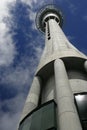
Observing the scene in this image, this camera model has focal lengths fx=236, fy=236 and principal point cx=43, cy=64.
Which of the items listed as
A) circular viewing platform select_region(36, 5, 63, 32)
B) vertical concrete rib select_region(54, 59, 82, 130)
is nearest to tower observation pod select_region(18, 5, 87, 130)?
vertical concrete rib select_region(54, 59, 82, 130)

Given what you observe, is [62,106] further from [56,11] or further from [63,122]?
[56,11]

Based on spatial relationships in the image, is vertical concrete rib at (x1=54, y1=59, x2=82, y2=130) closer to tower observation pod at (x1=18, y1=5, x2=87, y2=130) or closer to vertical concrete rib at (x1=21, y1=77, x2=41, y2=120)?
tower observation pod at (x1=18, y1=5, x2=87, y2=130)

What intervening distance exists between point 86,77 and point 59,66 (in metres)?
6.58

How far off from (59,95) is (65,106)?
2586 millimetres

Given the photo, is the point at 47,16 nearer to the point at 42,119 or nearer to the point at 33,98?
the point at 33,98

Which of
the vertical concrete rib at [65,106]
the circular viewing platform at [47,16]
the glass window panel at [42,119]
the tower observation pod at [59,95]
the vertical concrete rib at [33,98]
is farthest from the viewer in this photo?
the circular viewing platform at [47,16]

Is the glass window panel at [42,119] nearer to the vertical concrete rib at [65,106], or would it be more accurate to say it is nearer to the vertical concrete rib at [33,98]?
the vertical concrete rib at [65,106]

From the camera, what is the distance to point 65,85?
92.5 feet

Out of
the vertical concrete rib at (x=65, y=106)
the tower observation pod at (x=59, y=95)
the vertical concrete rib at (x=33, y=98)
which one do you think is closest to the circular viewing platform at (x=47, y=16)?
the tower observation pod at (x=59, y=95)

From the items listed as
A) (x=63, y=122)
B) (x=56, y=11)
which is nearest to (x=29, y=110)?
(x=63, y=122)

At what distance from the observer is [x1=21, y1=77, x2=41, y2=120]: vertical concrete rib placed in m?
32.6

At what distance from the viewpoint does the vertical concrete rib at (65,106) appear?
71.4 ft

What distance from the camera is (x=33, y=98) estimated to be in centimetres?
3500

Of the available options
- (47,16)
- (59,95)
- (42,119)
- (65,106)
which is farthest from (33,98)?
(47,16)
